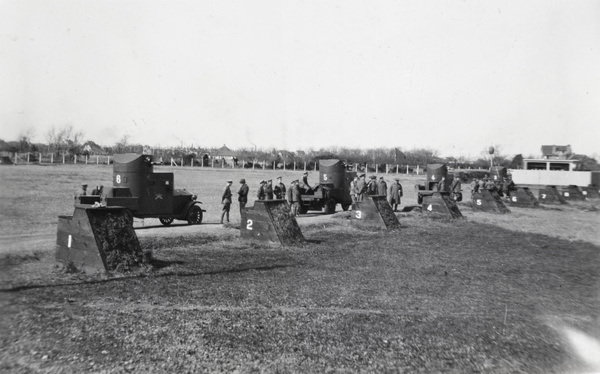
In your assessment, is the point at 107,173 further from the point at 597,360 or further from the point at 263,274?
the point at 597,360

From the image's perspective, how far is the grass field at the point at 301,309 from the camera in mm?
5227

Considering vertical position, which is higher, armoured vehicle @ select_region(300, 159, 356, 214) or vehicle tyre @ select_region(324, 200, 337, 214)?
armoured vehicle @ select_region(300, 159, 356, 214)

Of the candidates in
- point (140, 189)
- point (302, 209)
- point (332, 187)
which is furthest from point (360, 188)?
point (140, 189)

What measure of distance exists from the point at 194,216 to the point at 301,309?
10.3 m

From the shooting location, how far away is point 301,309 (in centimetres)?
694

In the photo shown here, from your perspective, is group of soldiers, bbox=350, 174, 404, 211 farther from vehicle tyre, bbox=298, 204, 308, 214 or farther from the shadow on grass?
the shadow on grass

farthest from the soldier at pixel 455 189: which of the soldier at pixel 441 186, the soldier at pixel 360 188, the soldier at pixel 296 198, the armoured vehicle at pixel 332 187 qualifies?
the soldier at pixel 296 198

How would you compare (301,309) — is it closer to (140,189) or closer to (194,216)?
(140,189)

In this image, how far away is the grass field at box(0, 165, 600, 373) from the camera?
523cm

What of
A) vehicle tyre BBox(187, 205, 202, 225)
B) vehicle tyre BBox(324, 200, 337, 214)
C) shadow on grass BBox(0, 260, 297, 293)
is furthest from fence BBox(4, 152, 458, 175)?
shadow on grass BBox(0, 260, 297, 293)

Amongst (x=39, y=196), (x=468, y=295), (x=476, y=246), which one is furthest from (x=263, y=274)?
(x=39, y=196)

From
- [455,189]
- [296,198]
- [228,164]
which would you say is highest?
[228,164]

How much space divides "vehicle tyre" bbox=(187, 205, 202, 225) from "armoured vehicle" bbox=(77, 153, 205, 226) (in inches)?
23.2

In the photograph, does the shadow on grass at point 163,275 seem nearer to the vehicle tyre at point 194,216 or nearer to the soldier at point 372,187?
the vehicle tyre at point 194,216
